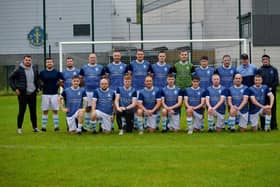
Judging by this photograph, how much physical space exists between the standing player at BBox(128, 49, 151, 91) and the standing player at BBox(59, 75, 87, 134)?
1.31 metres

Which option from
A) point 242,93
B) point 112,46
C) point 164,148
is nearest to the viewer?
point 164,148

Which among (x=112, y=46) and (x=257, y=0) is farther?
(x=257, y=0)

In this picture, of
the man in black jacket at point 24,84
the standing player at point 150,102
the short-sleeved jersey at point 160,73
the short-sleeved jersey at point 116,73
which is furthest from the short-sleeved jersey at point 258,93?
the man in black jacket at point 24,84

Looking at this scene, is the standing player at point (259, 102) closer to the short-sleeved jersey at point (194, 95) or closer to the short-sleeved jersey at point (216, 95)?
the short-sleeved jersey at point (216, 95)

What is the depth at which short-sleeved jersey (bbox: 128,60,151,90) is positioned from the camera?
50.9 feet

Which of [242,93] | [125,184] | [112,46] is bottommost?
[125,184]

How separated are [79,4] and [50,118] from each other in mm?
7343

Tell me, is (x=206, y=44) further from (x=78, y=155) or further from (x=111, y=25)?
(x=78, y=155)

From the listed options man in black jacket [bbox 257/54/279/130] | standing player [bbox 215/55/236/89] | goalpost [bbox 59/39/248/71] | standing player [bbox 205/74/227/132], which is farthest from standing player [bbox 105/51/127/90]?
goalpost [bbox 59/39/248/71]

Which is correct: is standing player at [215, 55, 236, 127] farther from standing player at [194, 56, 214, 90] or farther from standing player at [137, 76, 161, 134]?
standing player at [137, 76, 161, 134]

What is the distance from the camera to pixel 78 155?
11.0 metres

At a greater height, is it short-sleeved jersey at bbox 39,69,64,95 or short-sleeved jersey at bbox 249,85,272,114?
short-sleeved jersey at bbox 39,69,64,95

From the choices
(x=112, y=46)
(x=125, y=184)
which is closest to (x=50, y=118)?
(x=112, y=46)

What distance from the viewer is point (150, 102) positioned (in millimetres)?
15008
